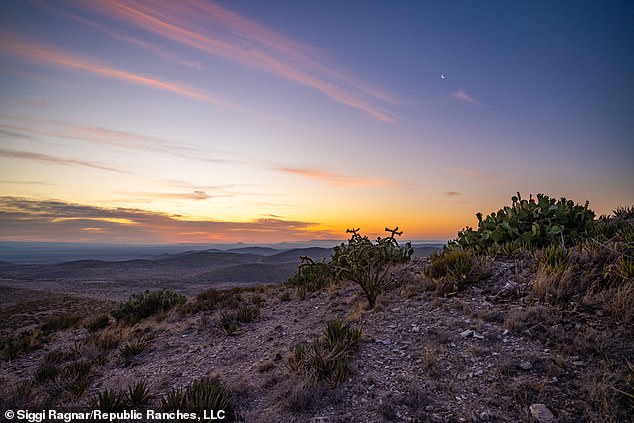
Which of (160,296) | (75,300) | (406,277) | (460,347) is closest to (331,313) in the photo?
(406,277)

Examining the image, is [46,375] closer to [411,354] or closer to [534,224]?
[411,354]

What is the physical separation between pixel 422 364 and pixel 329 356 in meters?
1.49

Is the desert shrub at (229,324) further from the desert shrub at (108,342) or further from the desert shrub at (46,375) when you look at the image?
the desert shrub at (46,375)

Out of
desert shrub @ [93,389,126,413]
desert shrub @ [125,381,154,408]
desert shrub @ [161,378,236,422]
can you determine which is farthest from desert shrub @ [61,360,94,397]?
desert shrub @ [161,378,236,422]

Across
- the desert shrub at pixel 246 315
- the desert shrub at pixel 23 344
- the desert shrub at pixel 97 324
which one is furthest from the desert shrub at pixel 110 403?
the desert shrub at pixel 97 324

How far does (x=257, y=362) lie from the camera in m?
6.34

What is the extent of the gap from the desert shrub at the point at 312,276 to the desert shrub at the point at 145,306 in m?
5.06

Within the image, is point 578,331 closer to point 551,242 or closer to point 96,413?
point 551,242

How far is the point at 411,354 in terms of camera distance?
5.46 metres

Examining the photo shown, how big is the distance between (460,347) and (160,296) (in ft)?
40.5

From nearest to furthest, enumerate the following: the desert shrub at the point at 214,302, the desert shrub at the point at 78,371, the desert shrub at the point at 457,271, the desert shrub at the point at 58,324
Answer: the desert shrub at the point at 78,371 → the desert shrub at the point at 457,271 → the desert shrub at the point at 214,302 → the desert shrub at the point at 58,324

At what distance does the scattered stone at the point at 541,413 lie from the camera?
3.60 m

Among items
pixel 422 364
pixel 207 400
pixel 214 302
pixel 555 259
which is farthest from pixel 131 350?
pixel 555 259

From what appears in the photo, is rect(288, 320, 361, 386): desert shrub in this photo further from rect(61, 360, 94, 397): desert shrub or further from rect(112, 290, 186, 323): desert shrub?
rect(112, 290, 186, 323): desert shrub
